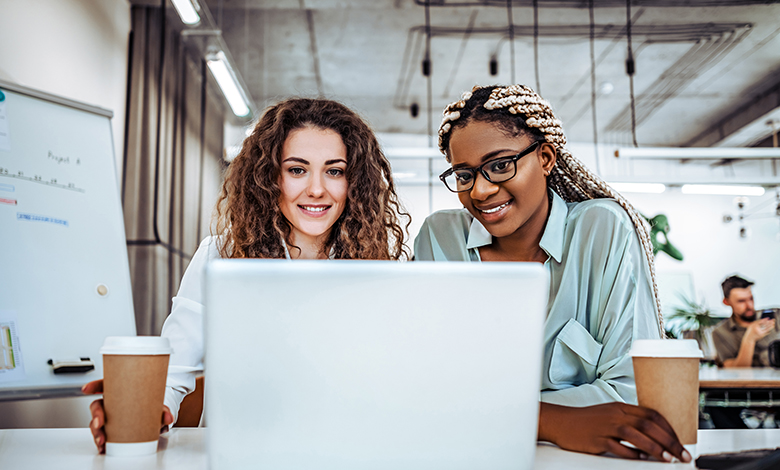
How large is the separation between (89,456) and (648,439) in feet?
2.18

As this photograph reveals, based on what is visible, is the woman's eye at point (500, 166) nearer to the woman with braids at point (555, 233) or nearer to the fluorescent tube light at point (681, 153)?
the woman with braids at point (555, 233)

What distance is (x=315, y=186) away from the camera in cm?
138

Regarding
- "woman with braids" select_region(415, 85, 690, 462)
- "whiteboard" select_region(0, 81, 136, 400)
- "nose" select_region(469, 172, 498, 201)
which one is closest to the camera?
"woman with braids" select_region(415, 85, 690, 462)

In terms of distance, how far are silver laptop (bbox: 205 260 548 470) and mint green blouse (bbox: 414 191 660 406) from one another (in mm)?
583

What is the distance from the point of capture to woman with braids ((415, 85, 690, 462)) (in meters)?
1.12

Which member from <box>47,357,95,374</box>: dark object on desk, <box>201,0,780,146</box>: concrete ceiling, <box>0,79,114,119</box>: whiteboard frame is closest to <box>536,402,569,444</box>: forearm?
<box>47,357,95,374</box>: dark object on desk

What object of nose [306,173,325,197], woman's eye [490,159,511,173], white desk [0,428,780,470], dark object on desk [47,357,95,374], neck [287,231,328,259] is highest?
woman's eye [490,159,511,173]

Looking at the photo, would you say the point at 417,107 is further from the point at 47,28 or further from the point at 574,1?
the point at 47,28

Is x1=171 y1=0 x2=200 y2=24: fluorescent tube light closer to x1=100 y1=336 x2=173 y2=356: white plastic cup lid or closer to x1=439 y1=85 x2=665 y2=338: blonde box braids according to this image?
x1=439 y1=85 x2=665 y2=338: blonde box braids

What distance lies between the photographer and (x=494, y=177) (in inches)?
49.6

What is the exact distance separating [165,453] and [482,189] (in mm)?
783

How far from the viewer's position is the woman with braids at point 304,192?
55.1 inches

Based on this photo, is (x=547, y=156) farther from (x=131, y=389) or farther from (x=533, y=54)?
(x=533, y=54)

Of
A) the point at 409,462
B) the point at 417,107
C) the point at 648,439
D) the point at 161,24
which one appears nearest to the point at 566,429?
the point at 648,439
